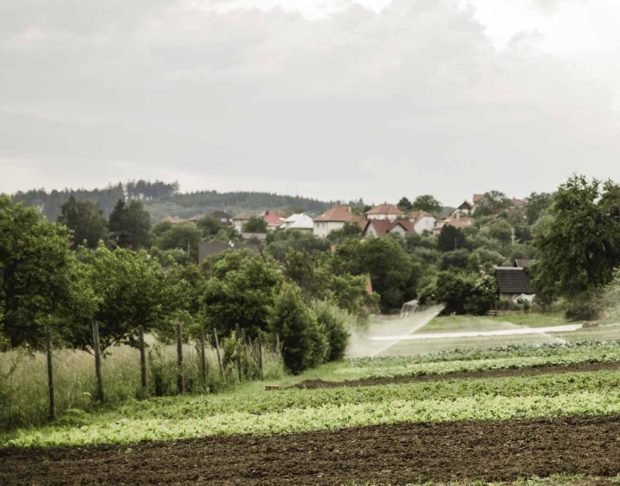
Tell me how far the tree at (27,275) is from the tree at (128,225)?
114707 mm

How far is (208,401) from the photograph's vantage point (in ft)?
77.7

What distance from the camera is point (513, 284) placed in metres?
97.4

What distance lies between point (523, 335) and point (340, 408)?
41.7m

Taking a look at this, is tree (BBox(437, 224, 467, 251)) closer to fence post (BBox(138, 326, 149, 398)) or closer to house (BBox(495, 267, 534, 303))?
house (BBox(495, 267, 534, 303))

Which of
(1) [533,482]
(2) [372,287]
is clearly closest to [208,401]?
(1) [533,482]

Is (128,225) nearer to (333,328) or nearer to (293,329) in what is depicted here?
(333,328)

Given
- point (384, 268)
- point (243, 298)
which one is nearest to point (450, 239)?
point (384, 268)

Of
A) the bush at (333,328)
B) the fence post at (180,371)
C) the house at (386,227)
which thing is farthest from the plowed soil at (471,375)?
the house at (386,227)

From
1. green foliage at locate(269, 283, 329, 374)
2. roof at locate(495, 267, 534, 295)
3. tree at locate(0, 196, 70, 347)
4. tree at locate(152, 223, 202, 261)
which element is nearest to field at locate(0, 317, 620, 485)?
tree at locate(0, 196, 70, 347)

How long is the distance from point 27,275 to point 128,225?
388 feet

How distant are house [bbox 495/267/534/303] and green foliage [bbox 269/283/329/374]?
59883 mm

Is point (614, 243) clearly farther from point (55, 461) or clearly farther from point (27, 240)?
point (55, 461)

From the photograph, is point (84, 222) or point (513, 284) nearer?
point (513, 284)

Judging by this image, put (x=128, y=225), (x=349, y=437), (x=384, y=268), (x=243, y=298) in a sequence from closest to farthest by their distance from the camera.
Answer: (x=349, y=437) → (x=243, y=298) → (x=384, y=268) → (x=128, y=225)
